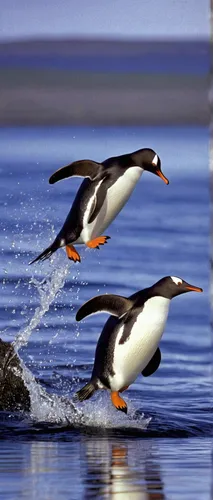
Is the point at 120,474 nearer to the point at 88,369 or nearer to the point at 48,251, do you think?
the point at 48,251

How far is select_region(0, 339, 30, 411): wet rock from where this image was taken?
6.64 m

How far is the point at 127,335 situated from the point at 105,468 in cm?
104

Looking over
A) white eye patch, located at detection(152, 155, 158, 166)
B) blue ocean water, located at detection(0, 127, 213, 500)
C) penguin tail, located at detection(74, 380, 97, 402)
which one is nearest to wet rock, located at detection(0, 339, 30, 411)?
blue ocean water, located at detection(0, 127, 213, 500)

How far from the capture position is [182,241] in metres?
13.5

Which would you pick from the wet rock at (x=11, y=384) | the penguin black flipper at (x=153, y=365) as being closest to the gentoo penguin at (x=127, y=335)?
the penguin black flipper at (x=153, y=365)

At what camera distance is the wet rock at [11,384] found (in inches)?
261

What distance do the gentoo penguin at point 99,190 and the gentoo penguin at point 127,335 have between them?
287 mm

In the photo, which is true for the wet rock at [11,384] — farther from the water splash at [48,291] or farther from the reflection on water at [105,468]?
the reflection on water at [105,468]

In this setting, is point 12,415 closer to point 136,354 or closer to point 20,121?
point 136,354

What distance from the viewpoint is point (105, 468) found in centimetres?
530

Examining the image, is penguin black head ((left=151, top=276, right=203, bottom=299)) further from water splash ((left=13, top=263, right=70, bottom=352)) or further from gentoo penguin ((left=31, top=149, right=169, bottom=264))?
water splash ((left=13, top=263, right=70, bottom=352))

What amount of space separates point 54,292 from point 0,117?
0.91 meters

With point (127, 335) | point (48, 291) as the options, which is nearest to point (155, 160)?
point (127, 335)

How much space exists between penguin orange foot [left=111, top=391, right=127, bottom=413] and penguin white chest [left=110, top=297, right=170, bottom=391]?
0.02 meters
